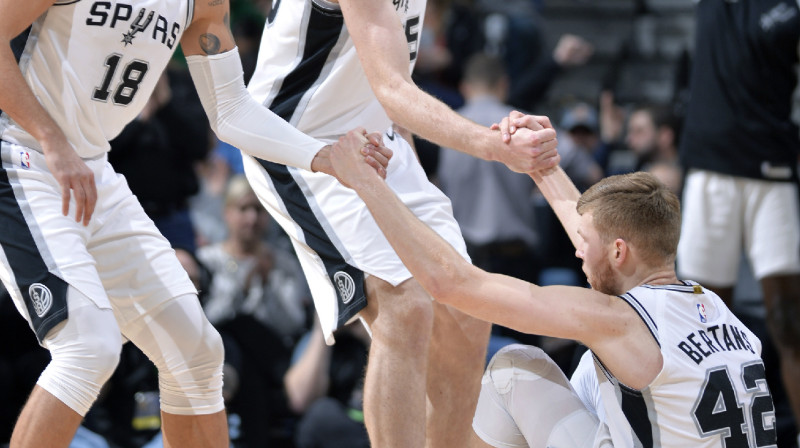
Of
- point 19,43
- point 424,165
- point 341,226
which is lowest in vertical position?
point 424,165

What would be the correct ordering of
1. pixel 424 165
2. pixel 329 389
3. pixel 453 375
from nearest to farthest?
1. pixel 453 375
2. pixel 329 389
3. pixel 424 165

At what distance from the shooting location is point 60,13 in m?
3.96

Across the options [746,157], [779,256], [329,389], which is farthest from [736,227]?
[329,389]

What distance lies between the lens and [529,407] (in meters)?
4.05

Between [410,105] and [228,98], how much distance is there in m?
0.78

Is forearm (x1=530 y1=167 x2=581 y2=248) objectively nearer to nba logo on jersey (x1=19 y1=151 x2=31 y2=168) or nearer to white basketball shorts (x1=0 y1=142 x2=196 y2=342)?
white basketball shorts (x1=0 y1=142 x2=196 y2=342)

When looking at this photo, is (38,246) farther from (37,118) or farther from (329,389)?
(329,389)

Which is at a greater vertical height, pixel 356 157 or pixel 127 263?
pixel 356 157

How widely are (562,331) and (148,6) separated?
1878 millimetres

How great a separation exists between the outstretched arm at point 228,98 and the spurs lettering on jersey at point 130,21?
0.61ft

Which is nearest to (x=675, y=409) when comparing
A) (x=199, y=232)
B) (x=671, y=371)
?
(x=671, y=371)

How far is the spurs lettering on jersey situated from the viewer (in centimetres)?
399

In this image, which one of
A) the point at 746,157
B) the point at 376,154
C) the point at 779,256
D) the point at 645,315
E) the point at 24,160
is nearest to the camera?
the point at 645,315

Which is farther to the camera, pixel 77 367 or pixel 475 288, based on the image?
pixel 77 367
